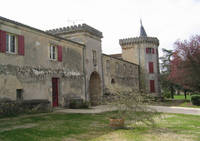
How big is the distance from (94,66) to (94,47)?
165 cm

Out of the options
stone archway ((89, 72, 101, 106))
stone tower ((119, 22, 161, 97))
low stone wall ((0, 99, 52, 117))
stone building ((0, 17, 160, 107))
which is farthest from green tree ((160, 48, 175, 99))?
low stone wall ((0, 99, 52, 117))

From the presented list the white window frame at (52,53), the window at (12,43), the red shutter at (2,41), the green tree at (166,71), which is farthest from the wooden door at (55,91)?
the green tree at (166,71)

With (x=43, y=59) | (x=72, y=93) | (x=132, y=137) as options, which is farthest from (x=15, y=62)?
(x=132, y=137)

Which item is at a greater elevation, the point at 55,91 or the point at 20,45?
the point at 20,45

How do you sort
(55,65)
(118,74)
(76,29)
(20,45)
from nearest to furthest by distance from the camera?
1. (20,45)
2. (55,65)
3. (76,29)
4. (118,74)

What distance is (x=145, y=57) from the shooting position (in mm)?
30188

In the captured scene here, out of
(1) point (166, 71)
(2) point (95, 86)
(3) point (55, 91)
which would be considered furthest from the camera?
(1) point (166, 71)

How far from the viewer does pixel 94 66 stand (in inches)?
735

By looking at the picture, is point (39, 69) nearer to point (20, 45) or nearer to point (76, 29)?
point (20, 45)

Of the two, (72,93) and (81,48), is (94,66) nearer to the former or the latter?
(81,48)

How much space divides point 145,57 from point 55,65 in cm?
1858

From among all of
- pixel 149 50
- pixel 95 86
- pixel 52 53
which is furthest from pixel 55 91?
pixel 149 50

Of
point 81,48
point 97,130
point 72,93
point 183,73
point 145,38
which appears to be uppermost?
point 145,38

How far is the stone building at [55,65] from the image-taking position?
35.9 ft
